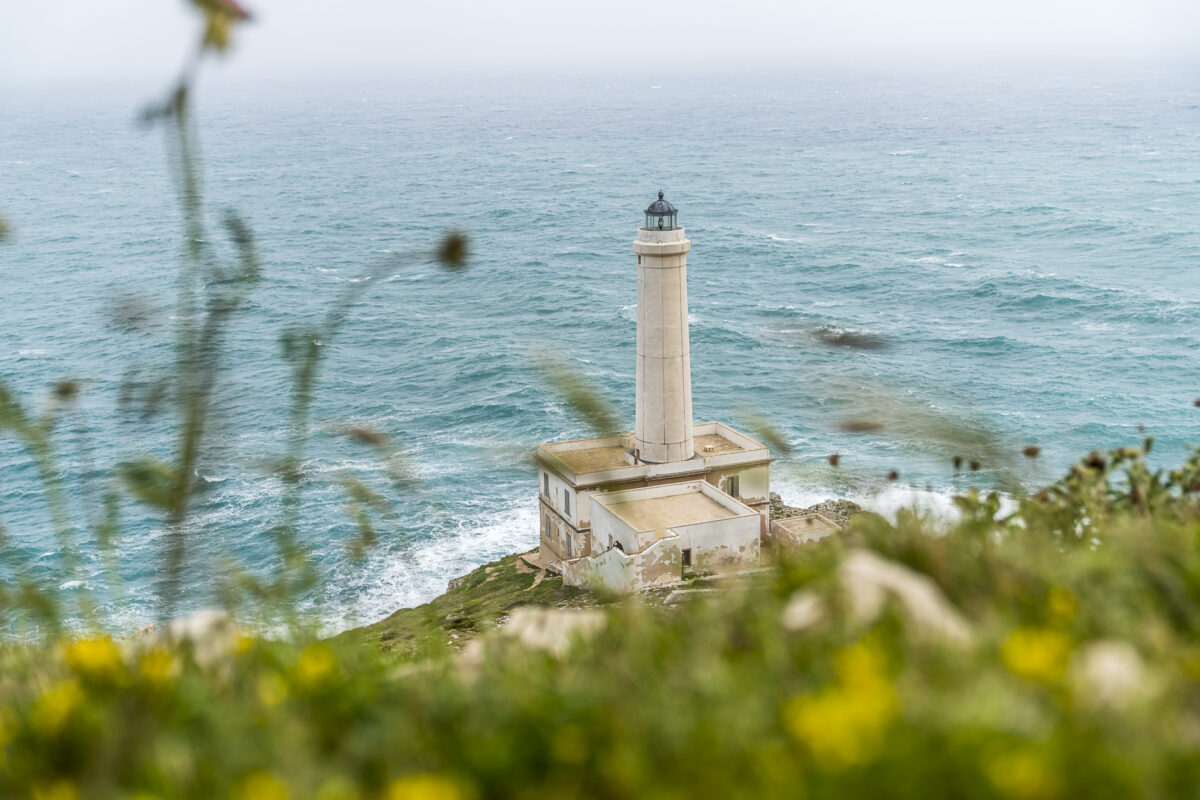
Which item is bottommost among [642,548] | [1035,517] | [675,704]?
[642,548]

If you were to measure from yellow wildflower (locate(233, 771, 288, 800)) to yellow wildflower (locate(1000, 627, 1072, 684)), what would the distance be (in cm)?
150

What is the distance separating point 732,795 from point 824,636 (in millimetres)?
960

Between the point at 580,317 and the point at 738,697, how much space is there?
60335 mm

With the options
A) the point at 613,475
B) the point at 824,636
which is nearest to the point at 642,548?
the point at 613,475

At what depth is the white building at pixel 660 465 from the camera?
2405 centimetres

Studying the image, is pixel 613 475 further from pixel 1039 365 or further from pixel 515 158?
pixel 515 158

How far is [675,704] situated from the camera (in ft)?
8.89

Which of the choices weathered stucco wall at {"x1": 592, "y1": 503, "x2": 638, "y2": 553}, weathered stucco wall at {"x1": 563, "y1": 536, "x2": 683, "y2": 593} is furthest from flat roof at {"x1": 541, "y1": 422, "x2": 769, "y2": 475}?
weathered stucco wall at {"x1": 563, "y1": 536, "x2": 683, "y2": 593}

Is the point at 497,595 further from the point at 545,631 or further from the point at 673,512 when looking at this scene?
the point at 545,631

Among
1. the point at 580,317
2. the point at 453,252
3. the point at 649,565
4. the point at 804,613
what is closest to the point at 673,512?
the point at 649,565

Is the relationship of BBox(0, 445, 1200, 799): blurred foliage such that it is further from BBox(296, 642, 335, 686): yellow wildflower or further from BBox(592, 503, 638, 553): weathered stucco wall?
BBox(592, 503, 638, 553): weathered stucco wall

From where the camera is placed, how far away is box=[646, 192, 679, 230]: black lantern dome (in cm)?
2598

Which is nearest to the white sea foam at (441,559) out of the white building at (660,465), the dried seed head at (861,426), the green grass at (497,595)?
the green grass at (497,595)

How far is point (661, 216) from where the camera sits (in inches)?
1027
